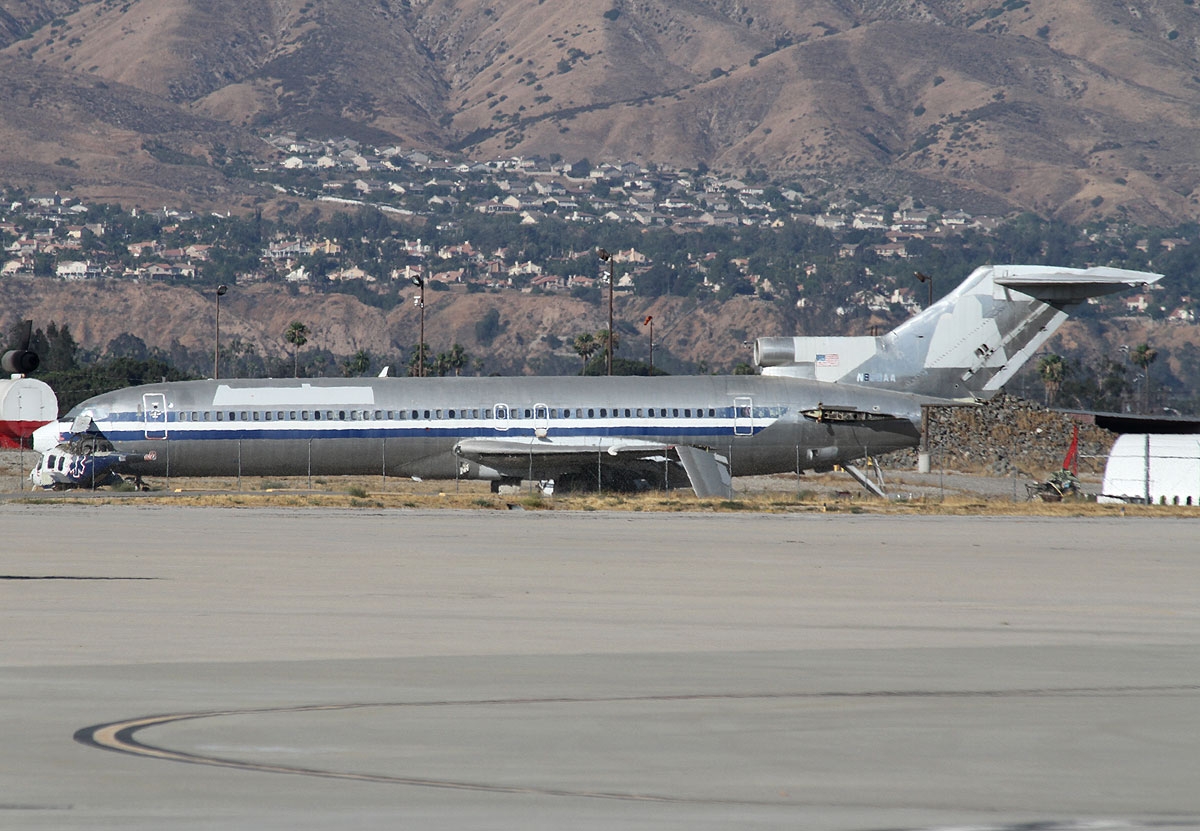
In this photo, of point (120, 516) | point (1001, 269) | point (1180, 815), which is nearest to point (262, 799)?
point (1180, 815)

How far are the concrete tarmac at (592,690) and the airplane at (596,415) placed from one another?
55.0 feet

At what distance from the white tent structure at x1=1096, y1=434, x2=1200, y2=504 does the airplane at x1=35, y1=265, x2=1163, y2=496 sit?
4.42 meters

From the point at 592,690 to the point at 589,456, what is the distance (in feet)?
105

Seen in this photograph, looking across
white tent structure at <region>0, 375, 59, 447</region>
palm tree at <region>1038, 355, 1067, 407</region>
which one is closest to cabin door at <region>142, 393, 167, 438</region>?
white tent structure at <region>0, 375, 59, 447</region>

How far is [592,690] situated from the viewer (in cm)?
1502

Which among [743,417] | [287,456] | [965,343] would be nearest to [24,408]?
[287,456]

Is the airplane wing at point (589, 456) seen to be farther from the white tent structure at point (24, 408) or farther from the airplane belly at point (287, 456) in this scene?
the white tent structure at point (24, 408)

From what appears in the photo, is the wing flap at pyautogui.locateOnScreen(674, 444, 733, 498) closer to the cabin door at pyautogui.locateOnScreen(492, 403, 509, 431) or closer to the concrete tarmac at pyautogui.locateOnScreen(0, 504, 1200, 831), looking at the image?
the cabin door at pyautogui.locateOnScreen(492, 403, 509, 431)

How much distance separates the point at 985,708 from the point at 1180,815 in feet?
12.6

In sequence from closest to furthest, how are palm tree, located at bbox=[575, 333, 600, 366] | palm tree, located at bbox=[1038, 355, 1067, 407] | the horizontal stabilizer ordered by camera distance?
the horizontal stabilizer, palm tree, located at bbox=[1038, 355, 1067, 407], palm tree, located at bbox=[575, 333, 600, 366]

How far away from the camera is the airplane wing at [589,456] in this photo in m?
46.6

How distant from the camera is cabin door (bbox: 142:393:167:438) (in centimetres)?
4672

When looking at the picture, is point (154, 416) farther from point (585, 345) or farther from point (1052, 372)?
point (1052, 372)

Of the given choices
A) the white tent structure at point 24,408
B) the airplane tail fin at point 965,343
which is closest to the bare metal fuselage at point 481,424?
the airplane tail fin at point 965,343
